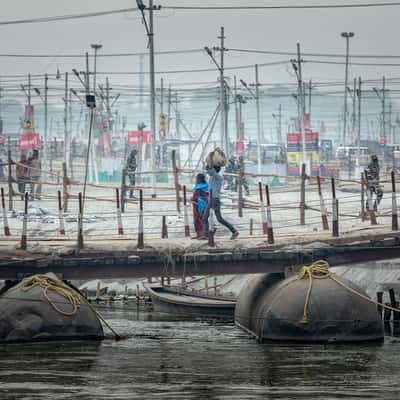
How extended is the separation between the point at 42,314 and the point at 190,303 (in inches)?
344

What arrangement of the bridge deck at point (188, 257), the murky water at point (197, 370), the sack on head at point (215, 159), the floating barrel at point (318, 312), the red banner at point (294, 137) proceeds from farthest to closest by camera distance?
the red banner at point (294, 137) < the sack on head at point (215, 159) < the bridge deck at point (188, 257) < the floating barrel at point (318, 312) < the murky water at point (197, 370)

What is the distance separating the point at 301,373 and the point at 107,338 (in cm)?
647

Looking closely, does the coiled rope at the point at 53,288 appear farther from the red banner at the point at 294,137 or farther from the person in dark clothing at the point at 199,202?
the red banner at the point at 294,137

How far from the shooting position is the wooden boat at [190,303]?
30578 mm

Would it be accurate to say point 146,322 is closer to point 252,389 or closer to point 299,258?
point 299,258

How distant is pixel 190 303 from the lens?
3133 centimetres

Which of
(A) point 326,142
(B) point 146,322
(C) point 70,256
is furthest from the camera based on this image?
(A) point 326,142

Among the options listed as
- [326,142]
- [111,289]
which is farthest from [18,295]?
Answer: [326,142]

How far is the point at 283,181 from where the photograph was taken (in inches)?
3031

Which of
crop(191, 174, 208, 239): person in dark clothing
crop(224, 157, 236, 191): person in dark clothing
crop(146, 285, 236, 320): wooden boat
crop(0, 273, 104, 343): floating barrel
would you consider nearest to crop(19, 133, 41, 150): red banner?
crop(224, 157, 236, 191): person in dark clothing

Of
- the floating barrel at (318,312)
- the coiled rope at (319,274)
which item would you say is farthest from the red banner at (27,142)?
the floating barrel at (318,312)

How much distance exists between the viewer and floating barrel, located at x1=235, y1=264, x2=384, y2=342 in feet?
75.8

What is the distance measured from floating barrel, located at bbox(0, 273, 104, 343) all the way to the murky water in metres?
0.37

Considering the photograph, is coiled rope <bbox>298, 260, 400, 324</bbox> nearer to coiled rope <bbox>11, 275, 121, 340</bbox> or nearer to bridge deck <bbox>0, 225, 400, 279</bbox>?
bridge deck <bbox>0, 225, 400, 279</bbox>
